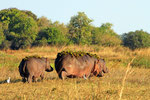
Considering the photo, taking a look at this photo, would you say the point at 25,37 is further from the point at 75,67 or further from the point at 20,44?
the point at 75,67

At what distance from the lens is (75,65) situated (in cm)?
884

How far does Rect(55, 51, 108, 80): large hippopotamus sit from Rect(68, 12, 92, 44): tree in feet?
126

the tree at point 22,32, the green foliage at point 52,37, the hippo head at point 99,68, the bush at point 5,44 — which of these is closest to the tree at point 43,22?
the tree at point 22,32

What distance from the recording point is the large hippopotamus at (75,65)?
861 centimetres

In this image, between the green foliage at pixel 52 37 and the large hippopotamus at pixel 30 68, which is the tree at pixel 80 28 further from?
the large hippopotamus at pixel 30 68

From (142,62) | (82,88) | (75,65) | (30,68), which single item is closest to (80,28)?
(142,62)

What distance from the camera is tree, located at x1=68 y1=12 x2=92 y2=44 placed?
1916 inches

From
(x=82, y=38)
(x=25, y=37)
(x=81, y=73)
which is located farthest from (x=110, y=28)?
(x=81, y=73)

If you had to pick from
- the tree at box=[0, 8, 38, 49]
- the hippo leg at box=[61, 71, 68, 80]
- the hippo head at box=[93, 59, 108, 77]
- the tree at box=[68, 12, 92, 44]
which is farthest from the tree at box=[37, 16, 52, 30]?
the hippo leg at box=[61, 71, 68, 80]

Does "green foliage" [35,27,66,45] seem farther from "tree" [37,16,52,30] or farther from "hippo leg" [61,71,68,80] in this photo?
"hippo leg" [61,71,68,80]

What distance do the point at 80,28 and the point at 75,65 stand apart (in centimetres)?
4000

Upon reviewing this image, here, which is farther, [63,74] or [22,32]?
[22,32]

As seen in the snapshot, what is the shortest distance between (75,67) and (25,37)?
37.8 m

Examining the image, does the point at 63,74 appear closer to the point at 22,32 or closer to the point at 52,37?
the point at 52,37
